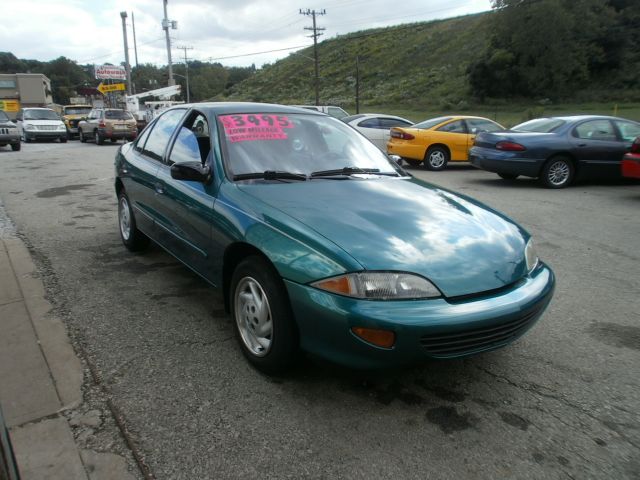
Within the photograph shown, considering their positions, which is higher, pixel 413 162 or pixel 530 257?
pixel 413 162

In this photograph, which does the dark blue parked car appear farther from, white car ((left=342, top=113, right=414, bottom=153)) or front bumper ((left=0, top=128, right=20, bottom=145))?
front bumper ((left=0, top=128, right=20, bottom=145))

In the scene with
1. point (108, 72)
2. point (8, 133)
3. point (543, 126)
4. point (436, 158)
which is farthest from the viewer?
point (108, 72)

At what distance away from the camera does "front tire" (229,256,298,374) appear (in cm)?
257

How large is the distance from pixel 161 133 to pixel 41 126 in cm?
2090

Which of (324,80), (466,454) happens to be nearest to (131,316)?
(466,454)

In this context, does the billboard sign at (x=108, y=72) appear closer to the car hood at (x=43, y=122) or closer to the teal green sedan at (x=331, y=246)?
the car hood at (x=43, y=122)

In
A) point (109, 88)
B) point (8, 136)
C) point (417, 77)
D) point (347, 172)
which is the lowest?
point (347, 172)

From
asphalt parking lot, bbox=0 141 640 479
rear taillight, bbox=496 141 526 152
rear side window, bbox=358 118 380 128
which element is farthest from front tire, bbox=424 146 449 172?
asphalt parking lot, bbox=0 141 640 479

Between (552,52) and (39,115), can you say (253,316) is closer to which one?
(39,115)

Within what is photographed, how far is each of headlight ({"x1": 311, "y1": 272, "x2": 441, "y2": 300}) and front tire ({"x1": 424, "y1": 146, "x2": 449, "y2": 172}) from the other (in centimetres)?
1047

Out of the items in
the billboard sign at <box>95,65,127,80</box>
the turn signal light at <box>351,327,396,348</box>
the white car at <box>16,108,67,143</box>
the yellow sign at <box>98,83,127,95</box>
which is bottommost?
the turn signal light at <box>351,327,396,348</box>

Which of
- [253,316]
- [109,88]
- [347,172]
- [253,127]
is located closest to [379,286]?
[253,316]

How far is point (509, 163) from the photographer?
30.4ft

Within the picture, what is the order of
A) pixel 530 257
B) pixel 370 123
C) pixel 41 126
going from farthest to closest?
1. pixel 41 126
2. pixel 370 123
3. pixel 530 257
